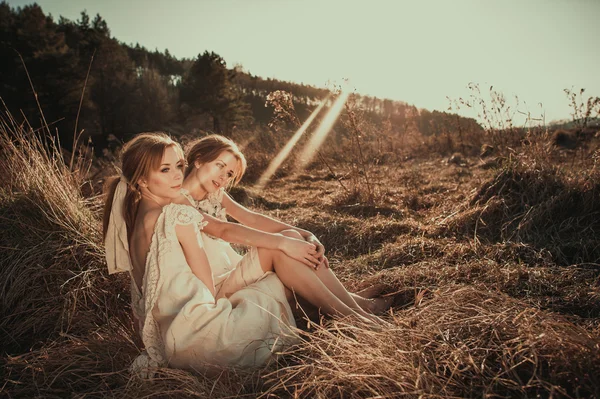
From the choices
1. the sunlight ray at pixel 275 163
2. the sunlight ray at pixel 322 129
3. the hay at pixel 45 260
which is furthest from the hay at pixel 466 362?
the sunlight ray at pixel 275 163

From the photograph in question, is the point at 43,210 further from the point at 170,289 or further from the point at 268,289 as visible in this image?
the point at 268,289

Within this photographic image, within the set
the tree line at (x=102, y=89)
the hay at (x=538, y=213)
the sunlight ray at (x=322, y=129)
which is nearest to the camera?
the hay at (x=538, y=213)

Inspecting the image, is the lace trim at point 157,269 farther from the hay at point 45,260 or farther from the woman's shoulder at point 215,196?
the woman's shoulder at point 215,196

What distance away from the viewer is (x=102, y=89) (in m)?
23.6

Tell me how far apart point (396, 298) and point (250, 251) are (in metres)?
1.10

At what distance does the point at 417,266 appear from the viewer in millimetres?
3090

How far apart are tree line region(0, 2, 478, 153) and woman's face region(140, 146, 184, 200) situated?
11038mm

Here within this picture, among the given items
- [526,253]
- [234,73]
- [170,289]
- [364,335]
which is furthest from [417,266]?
[234,73]

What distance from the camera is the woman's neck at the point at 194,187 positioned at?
9.26 ft

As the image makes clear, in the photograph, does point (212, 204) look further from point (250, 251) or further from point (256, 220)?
point (250, 251)

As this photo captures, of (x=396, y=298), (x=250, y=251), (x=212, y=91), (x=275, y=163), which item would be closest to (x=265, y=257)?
(x=250, y=251)

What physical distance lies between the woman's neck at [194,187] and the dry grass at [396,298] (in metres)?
0.74

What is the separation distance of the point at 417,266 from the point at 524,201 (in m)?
1.42

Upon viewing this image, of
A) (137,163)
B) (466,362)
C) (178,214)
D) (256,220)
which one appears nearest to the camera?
(466,362)
